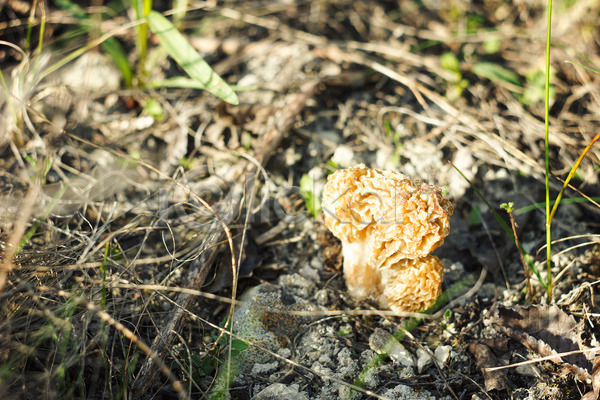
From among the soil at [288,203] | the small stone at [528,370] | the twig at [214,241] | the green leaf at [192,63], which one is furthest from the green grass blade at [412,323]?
the green leaf at [192,63]

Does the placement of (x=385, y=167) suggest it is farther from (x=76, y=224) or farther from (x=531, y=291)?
(x=76, y=224)

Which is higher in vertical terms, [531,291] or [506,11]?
[506,11]

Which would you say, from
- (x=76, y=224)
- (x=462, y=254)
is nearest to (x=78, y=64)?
(x=76, y=224)

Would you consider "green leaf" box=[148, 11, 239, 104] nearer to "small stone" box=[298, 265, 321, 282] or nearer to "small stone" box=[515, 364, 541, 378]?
"small stone" box=[298, 265, 321, 282]

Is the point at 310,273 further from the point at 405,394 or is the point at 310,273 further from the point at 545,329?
the point at 545,329

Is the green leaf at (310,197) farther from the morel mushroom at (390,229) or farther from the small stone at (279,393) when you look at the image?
the small stone at (279,393)
